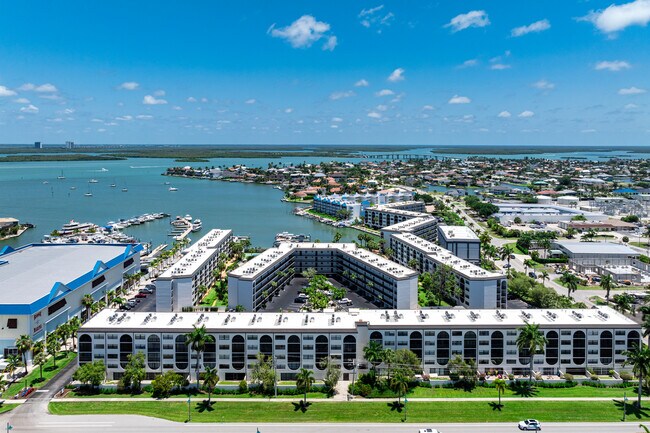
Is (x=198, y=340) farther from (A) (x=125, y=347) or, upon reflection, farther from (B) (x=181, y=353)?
(A) (x=125, y=347)

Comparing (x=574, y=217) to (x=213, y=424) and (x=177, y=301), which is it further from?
(x=213, y=424)

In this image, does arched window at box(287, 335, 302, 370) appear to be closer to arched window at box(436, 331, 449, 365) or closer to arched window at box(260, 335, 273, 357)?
arched window at box(260, 335, 273, 357)

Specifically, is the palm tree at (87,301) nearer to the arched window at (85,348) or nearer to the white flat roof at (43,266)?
the white flat roof at (43,266)

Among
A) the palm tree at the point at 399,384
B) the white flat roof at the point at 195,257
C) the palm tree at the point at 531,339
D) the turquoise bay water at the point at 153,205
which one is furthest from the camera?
the turquoise bay water at the point at 153,205

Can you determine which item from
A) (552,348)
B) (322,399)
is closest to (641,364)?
(552,348)

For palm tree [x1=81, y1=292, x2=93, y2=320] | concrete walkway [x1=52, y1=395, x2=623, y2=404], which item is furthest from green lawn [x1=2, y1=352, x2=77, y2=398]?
palm tree [x1=81, y1=292, x2=93, y2=320]

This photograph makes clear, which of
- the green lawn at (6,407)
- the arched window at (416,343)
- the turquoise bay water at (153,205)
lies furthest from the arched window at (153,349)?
the turquoise bay water at (153,205)
